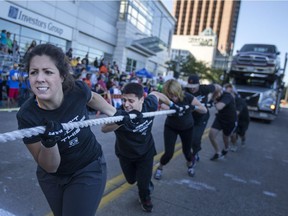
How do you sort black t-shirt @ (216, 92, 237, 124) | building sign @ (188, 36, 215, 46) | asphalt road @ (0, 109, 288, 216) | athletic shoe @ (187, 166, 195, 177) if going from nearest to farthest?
asphalt road @ (0, 109, 288, 216)
athletic shoe @ (187, 166, 195, 177)
black t-shirt @ (216, 92, 237, 124)
building sign @ (188, 36, 215, 46)

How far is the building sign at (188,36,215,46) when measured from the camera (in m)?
94.1

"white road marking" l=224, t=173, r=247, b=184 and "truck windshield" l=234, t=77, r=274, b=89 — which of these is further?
"truck windshield" l=234, t=77, r=274, b=89

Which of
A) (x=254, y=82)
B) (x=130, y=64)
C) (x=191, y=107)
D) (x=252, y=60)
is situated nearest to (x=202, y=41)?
(x=130, y=64)

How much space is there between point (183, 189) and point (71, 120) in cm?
294

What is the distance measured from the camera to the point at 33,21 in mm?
16875

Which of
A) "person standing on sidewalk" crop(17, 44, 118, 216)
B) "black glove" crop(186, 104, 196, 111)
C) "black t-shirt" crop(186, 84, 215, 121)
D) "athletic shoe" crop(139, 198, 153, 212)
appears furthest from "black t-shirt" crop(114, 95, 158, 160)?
"black t-shirt" crop(186, 84, 215, 121)

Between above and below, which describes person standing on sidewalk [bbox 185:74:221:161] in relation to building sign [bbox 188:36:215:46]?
below

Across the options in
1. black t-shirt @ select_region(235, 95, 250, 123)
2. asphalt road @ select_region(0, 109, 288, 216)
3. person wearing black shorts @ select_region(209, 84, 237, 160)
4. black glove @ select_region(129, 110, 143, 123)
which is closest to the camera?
black glove @ select_region(129, 110, 143, 123)

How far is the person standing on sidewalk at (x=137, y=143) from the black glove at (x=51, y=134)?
1434 millimetres

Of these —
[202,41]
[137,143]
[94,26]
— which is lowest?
[137,143]

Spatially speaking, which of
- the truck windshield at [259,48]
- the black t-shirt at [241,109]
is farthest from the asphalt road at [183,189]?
the truck windshield at [259,48]

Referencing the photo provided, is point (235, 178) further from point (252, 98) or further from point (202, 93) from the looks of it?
point (252, 98)

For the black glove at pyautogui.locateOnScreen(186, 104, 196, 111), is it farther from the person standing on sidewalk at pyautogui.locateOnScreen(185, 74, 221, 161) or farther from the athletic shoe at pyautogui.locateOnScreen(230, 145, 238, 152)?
the athletic shoe at pyautogui.locateOnScreen(230, 145, 238, 152)

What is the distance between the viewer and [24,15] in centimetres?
1619
